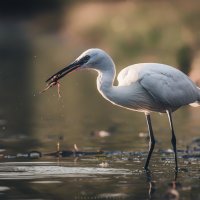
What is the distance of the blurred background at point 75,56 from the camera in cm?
1733

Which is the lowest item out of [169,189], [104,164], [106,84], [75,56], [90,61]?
[169,189]

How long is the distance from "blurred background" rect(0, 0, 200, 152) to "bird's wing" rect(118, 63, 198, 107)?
Answer: 1.40m

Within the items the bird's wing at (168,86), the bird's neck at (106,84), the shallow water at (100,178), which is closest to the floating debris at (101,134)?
the shallow water at (100,178)

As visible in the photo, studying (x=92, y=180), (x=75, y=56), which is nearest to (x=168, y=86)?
(x=92, y=180)

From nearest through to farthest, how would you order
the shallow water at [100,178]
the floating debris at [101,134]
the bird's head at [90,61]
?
the shallow water at [100,178] → the bird's head at [90,61] → the floating debris at [101,134]

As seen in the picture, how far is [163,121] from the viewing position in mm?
19547

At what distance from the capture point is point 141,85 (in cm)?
1382

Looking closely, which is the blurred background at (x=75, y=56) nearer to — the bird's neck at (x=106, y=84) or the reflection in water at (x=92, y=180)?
the reflection in water at (x=92, y=180)

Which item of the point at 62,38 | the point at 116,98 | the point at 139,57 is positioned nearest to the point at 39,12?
the point at 62,38

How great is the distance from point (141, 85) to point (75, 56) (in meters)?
24.3

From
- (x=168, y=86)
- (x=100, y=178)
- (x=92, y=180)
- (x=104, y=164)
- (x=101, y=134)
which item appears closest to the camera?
(x=92, y=180)

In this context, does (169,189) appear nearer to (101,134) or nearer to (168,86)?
(168,86)

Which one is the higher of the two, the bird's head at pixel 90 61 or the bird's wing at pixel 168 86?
the bird's head at pixel 90 61

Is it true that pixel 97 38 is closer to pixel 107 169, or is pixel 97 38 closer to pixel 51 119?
pixel 51 119
